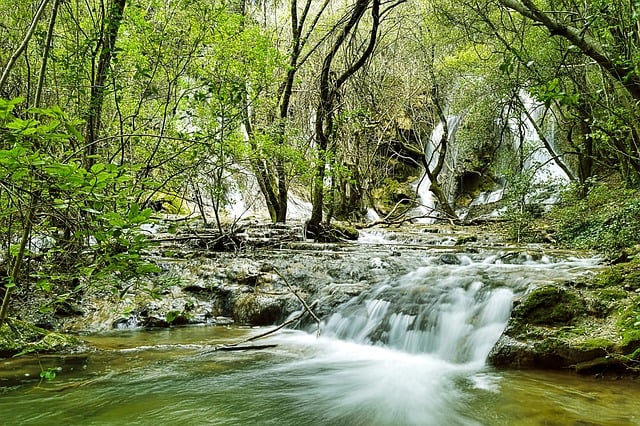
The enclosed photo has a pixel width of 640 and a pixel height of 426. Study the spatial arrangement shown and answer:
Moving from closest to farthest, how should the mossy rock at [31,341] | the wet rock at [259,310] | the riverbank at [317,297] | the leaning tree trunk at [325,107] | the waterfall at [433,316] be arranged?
the riverbank at [317,297] < the mossy rock at [31,341] < the waterfall at [433,316] < the wet rock at [259,310] < the leaning tree trunk at [325,107]

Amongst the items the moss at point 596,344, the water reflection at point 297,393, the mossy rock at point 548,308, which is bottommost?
the water reflection at point 297,393

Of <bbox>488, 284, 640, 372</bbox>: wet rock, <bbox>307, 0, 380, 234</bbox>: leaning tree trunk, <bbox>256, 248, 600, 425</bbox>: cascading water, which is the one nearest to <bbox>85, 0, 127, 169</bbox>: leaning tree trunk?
Result: <bbox>307, 0, 380, 234</bbox>: leaning tree trunk

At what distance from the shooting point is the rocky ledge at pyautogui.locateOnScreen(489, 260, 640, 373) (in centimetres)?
347

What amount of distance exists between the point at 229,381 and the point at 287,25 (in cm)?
1246

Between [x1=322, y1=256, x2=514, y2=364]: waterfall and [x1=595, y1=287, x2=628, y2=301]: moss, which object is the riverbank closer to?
[x1=595, y1=287, x2=628, y2=301]: moss

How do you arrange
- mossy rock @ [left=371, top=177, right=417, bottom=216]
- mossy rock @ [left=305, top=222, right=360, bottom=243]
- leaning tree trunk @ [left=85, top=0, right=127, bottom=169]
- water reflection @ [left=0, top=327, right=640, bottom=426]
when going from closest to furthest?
1. water reflection @ [left=0, top=327, right=640, bottom=426]
2. leaning tree trunk @ [left=85, top=0, right=127, bottom=169]
3. mossy rock @ [left=305, top=222, right=360, bottom=243]
4. mossy rock @ [left=371, top=177, right=417, bottom=216]

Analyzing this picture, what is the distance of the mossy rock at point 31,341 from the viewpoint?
12.9ft

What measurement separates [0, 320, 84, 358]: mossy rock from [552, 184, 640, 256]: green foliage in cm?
776

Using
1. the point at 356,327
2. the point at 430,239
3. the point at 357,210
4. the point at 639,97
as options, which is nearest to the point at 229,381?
the point at 356,327

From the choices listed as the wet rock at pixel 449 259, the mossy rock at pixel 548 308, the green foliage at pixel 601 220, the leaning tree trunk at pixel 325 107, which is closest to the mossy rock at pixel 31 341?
the mossy rock at pixel 548 308

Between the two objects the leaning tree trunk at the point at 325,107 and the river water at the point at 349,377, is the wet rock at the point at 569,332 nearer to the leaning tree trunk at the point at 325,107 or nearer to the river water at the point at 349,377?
the river water at the point at 349,377

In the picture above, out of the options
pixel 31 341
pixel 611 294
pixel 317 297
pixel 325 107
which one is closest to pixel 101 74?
pixel 31 341

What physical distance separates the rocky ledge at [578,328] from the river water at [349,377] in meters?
0.17

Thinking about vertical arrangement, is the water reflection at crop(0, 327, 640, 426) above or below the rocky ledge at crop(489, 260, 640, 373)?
below
